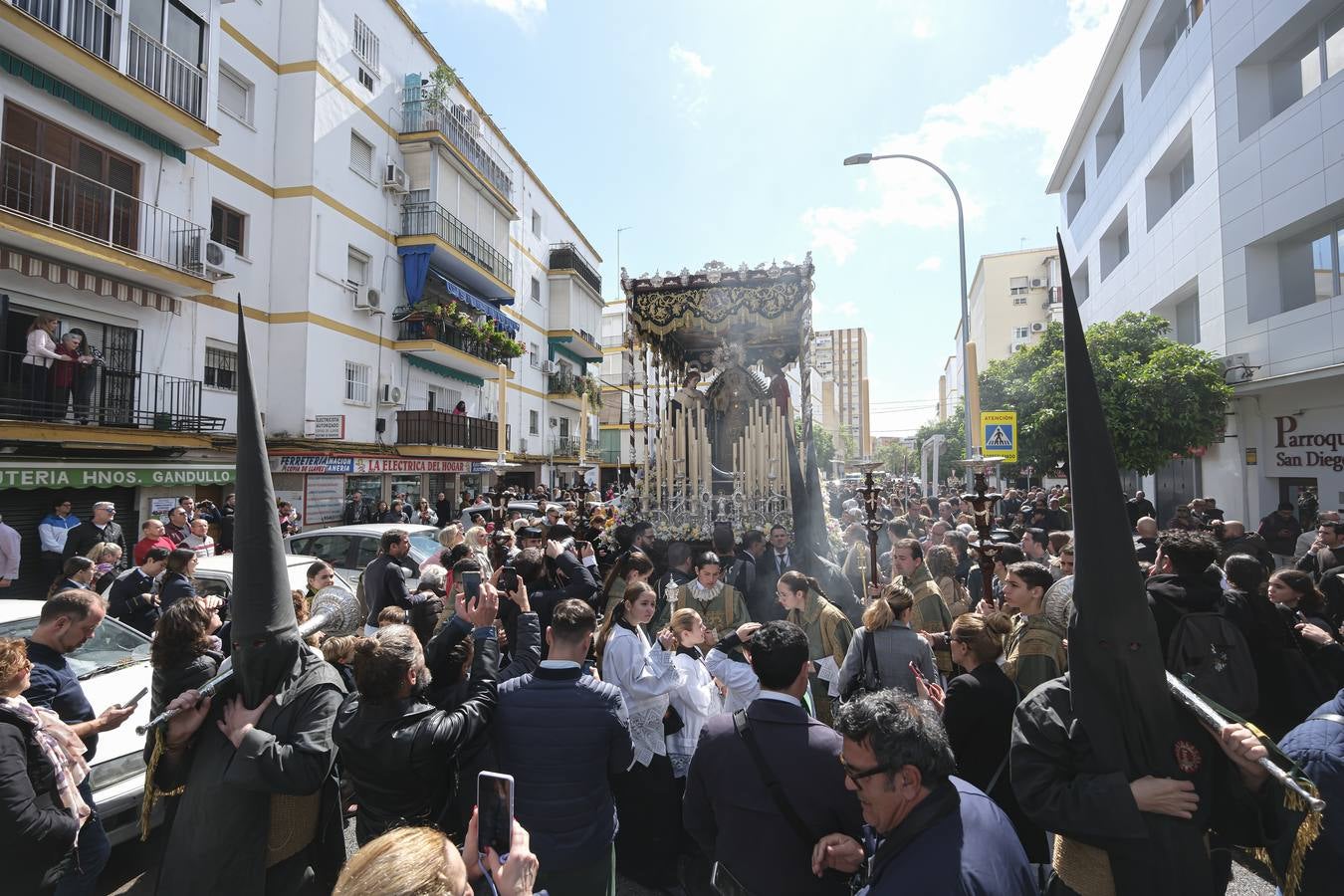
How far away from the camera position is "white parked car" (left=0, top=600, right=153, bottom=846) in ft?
12.1

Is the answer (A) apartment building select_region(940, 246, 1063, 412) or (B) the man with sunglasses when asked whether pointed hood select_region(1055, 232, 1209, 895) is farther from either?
(A) apartment building select_region(940, 246, 1063, 412)

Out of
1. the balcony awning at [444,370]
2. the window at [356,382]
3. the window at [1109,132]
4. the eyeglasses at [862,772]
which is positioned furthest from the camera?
the window at [1109,132]

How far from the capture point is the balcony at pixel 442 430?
65.3ft

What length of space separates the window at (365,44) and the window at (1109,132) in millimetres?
23759

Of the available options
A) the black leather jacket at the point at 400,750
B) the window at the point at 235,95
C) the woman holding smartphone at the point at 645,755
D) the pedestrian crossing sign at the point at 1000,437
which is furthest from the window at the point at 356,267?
the black leather jacket at the point at 400,750

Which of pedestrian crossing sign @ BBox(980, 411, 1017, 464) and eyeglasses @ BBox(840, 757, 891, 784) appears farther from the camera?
pedestrian crossing sign @ BBox(980, 411, 1017, 464)

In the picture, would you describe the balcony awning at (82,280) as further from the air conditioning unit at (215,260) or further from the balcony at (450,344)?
the balcony at (450,344)

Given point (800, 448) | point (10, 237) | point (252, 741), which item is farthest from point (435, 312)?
point (252, 741)

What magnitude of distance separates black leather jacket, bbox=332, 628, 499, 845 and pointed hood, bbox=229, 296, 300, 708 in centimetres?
38

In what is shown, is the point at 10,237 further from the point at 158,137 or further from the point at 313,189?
the point at 313,189

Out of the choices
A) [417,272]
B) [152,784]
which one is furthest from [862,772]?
[417,272]

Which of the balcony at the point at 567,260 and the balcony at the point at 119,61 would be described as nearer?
the balcony at the point at 119,61

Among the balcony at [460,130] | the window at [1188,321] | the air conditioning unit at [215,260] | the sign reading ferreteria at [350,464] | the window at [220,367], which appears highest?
the balcony at [460,130]

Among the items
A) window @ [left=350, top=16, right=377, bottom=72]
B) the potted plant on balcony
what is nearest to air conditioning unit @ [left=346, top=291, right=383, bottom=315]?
the potted plant on balcony
